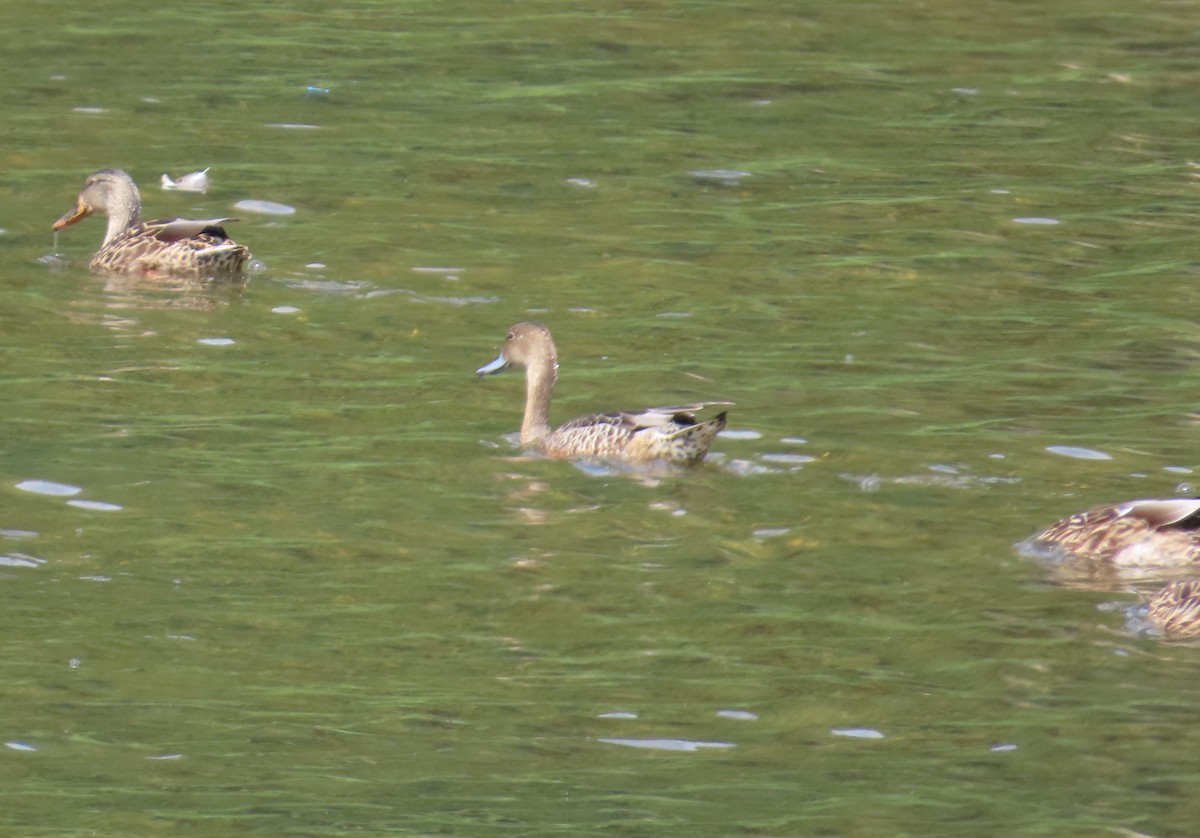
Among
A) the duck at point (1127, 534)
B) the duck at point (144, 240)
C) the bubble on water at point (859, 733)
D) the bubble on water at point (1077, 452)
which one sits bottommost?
the bubble on water at point (859, 733)

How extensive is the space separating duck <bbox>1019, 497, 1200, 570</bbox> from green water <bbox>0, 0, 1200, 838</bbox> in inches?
8.4

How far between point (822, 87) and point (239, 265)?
6.18 meters

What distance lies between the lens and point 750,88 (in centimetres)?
1986

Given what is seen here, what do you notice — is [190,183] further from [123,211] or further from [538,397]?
[538,397]

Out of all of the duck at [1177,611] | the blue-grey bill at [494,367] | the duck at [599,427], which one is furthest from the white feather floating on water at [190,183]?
the duck at [1177,611]

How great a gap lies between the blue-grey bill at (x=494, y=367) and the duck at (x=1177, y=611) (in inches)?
162

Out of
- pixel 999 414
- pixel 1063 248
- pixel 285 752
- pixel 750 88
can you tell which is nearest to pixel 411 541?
pixel 285 752

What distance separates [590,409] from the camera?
13117 millimetres

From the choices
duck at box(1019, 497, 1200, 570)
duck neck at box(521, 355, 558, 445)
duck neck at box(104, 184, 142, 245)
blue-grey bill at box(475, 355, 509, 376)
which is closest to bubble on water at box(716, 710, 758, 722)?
duck at box(1019, 497, 1200, 570)

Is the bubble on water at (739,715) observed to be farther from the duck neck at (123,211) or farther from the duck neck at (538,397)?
the duck neck at (123,211)

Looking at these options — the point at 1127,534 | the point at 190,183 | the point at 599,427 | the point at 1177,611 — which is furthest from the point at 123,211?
the point at 1177,611

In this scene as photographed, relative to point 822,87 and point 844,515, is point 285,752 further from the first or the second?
point 822,87

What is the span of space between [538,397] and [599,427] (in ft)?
2.35

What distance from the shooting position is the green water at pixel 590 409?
823cm
